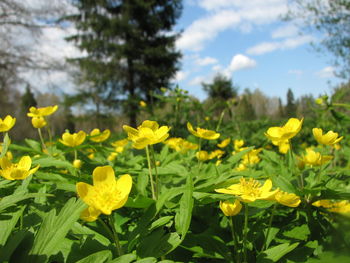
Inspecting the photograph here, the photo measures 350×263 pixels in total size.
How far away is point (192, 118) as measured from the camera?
2996 millimetres

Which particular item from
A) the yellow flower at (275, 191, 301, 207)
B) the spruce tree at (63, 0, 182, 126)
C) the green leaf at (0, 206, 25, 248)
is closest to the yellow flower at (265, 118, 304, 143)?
the yellow flower at (275, 191, 301, 207)

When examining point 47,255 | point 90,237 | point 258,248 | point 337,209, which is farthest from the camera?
point 337,209

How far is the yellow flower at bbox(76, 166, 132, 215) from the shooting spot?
600mm

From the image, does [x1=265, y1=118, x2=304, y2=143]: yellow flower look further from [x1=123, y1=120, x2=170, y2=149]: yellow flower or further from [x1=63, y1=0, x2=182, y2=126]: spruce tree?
[x1=63, y1=0, x2=182, y2=126]: spruce tree

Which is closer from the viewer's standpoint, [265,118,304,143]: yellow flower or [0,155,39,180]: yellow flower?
[0,155,39,180]: yellow flower

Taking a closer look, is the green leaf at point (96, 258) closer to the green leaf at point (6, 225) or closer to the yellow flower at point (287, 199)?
the green leaf at point (6, 225)

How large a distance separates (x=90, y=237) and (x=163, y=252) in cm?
18

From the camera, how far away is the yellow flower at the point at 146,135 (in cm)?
85

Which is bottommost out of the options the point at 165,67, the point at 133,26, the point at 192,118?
the point at 192,118

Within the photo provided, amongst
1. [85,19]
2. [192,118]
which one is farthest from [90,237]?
[85,19]

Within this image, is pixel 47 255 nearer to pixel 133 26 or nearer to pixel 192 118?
pixel 192 118

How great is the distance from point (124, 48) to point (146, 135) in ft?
52.0

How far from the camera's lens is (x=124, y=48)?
52.0ft

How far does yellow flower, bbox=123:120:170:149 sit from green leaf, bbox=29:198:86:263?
264mm
